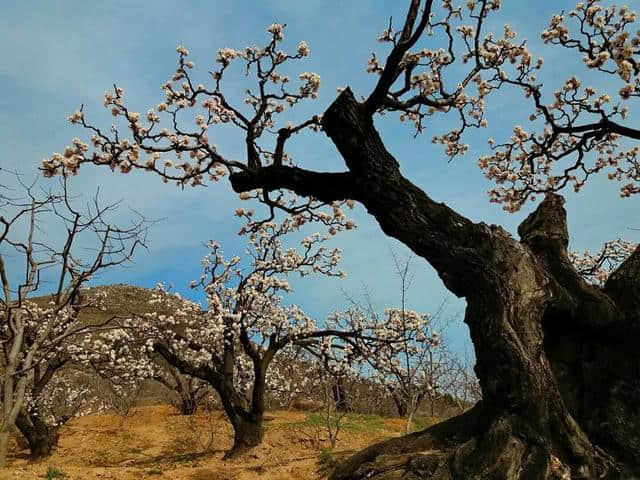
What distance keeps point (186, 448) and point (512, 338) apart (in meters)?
15.7

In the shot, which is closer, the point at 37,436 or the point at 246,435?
the point at 246,435

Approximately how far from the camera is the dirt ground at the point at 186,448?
1096cm

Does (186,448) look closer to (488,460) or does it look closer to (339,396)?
(339,396)

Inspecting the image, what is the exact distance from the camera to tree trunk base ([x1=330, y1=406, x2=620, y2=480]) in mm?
4195

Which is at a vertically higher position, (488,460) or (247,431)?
(488,460)

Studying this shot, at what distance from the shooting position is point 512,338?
4594 mm

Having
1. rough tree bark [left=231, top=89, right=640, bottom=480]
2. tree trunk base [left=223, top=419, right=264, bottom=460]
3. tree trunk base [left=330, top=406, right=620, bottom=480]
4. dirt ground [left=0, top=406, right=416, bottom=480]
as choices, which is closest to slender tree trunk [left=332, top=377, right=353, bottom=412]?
dirt ground [left=0, top=406, right=416, bottom=480]

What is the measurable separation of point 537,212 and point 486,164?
374cm

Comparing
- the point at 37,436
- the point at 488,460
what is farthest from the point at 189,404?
the point at 488,460

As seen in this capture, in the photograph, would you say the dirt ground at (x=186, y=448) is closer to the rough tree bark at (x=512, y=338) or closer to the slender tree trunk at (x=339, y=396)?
the slender tree trunk at (x=339, y=396)

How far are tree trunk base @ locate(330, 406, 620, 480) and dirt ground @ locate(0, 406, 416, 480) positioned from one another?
5.64 metres

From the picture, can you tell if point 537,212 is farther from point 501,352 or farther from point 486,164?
point 486,164

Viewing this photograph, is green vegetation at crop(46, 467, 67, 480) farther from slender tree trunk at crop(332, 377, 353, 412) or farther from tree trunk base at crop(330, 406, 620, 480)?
slender tree trunk at crop(332, 377, 353, 412)

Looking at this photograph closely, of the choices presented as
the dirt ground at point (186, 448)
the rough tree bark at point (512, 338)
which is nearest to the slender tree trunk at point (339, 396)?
the dirt ground at point (186, 448)
